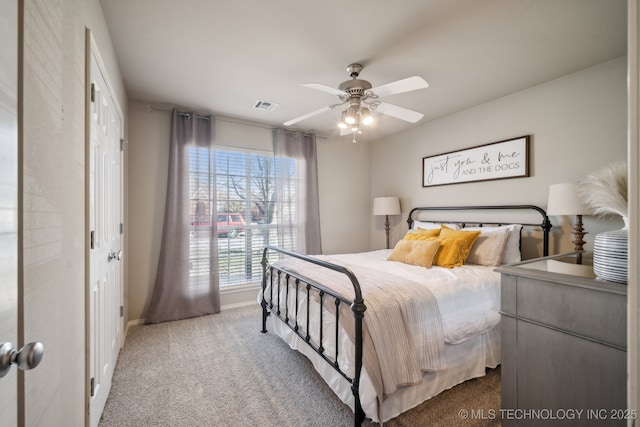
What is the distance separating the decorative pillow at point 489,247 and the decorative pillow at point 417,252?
1.36 ft

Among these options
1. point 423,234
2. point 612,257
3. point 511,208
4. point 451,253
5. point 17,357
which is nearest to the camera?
point 17,357

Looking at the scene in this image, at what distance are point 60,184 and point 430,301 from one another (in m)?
2.02

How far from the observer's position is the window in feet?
11.0

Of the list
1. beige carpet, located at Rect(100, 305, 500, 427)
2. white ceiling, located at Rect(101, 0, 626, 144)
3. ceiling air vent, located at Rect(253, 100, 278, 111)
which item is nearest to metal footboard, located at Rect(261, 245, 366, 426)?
beige carpet, located at Rect(100, 305, 500, 427)

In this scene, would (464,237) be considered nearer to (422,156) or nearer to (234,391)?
(422,156)

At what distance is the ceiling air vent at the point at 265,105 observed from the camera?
10.3 feet

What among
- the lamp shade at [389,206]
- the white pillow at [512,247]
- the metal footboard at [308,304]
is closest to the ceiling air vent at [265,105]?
the metal footboard at [308,304]

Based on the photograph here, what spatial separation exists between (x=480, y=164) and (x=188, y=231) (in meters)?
3.50

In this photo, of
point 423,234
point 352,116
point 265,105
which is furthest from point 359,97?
point 423,234

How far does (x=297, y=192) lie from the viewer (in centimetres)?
402

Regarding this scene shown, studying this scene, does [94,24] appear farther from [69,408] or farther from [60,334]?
[69,408]

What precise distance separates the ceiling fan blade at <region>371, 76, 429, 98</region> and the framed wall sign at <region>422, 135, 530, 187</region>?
161 centimetres

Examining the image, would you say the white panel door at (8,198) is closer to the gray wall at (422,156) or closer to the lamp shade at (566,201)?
the gray wall at (422,156)

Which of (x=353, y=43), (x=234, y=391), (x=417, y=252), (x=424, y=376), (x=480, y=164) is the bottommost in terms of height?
(x=234, y=391)
